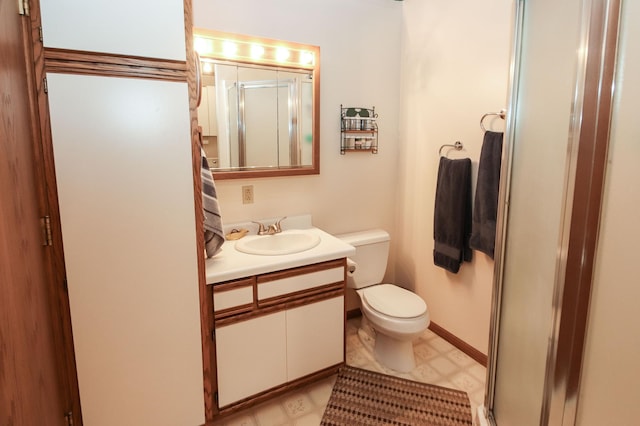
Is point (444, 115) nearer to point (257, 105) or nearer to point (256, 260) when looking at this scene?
point (257, 105)

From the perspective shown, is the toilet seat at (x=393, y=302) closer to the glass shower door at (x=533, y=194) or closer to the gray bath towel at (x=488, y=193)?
the gray bath towel at (x=488, y=193)

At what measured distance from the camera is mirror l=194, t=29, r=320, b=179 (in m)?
2.05

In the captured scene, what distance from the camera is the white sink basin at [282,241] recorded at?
6.77 feet

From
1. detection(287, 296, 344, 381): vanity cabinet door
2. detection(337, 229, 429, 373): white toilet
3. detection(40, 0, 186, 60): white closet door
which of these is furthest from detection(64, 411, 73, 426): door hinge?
detection(337, 229, 429, 373): white toilet

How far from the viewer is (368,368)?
2260mm

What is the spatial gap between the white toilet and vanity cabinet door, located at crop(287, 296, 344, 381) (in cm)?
27

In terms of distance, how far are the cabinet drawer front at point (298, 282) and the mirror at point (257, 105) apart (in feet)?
2.43

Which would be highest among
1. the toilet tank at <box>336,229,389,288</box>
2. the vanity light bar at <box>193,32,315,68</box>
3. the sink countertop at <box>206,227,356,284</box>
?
the vanity light bar at <box>193,32,315,68</box>

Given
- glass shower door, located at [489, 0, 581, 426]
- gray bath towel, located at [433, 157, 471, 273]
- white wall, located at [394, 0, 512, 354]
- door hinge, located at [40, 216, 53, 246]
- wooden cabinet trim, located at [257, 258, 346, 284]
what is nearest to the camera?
glass shower door, located at [489, 0, 581, 426]

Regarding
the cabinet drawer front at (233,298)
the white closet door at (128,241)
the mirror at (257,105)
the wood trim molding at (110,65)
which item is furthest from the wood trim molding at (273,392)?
the wood trim molding at (110,65)

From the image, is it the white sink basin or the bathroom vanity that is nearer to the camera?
the bathroom vanity

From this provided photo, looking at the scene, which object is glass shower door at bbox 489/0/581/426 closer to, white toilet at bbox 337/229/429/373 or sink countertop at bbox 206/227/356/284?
white toilet at bbox 337/229/429/373

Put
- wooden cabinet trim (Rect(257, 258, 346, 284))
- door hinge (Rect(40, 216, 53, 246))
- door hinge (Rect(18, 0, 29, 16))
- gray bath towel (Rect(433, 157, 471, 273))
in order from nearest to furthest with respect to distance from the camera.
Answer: door hinge (Rect(18, 0, 29, 16)), door hinge (Rect(40, 216, 53, 246)), wooden cabinet trim (Rect(257, 258, 346, 284)), gray bath towel (Rect(433, 157, 471, 273))

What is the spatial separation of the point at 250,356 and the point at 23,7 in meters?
1.66
